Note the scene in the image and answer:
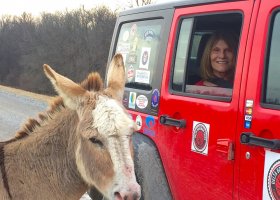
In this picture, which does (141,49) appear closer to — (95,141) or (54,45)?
(95,141)

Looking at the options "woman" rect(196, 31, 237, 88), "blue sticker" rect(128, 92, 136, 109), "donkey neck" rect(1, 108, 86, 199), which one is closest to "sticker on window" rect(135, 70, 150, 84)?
"blue sticker" rect(128, 92, 136, 109)

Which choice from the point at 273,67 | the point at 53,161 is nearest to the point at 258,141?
the point at 273,67

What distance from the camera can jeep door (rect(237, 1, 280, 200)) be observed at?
2.85 metres

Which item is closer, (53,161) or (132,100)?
(53,161)

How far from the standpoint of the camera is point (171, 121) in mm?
3695

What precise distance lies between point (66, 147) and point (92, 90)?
453 millimetres

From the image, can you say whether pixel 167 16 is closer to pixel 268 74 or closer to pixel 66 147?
pixel 268 74

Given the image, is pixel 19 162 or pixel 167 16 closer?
pixel 19 162

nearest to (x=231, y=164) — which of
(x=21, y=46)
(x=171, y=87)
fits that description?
(x=171, y=87)

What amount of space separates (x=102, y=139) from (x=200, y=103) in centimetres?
110

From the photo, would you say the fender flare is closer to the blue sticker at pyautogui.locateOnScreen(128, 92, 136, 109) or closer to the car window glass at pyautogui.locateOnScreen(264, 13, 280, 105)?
the blue sticker at pyautogui.locateOnScreen(128, 92, 136, 109)

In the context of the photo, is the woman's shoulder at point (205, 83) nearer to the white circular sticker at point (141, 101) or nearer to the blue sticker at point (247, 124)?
the white circular sticker at point (141, 101)

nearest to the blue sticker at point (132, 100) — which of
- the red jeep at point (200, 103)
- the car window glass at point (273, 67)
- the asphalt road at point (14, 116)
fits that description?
the red jeep at point (200, 103)

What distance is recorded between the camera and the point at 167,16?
4.05 meters
